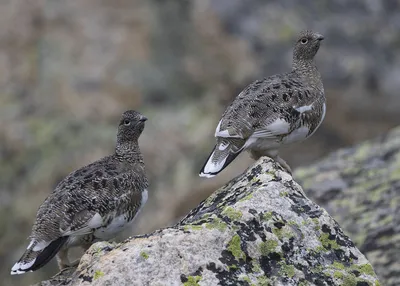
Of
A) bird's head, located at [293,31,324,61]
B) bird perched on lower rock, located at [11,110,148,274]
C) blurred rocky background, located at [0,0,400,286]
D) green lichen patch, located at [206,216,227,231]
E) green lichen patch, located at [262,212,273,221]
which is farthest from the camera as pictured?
blurred rocky background, located at [0,0,400,286]

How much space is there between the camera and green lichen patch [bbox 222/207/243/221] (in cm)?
579

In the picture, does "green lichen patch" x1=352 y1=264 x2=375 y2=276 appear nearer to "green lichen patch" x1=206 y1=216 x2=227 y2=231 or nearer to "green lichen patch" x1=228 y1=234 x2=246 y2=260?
"green lichen patch" x1=228 y1=234 x2=246 y2=260

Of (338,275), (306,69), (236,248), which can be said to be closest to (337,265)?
(338,275)

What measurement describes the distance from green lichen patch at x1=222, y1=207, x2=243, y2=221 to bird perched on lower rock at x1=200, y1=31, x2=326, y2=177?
1668 mm

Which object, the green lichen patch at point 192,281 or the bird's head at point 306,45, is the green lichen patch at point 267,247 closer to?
the green lichen patch at point 192,281

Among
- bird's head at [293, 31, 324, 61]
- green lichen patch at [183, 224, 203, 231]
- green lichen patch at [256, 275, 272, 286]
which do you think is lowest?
green lichen patch at [256, 275, 272, 286]

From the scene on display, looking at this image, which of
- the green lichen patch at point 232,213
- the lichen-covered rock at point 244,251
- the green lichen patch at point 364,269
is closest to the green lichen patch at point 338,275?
the lichen-covered rock at point 244,251

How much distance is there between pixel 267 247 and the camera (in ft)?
18.7

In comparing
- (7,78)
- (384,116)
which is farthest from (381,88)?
(7,78)

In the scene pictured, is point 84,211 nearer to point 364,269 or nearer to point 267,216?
point 267,216

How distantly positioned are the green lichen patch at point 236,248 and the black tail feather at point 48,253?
76.6 inches

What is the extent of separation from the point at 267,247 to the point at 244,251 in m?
0.18

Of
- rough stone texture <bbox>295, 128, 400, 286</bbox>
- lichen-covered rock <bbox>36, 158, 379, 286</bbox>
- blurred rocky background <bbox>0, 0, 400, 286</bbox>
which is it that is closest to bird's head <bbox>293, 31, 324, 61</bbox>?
rough stone texture <bbox>295, 128, 400, 286</bbox>

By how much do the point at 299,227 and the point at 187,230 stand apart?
32.1 inches
